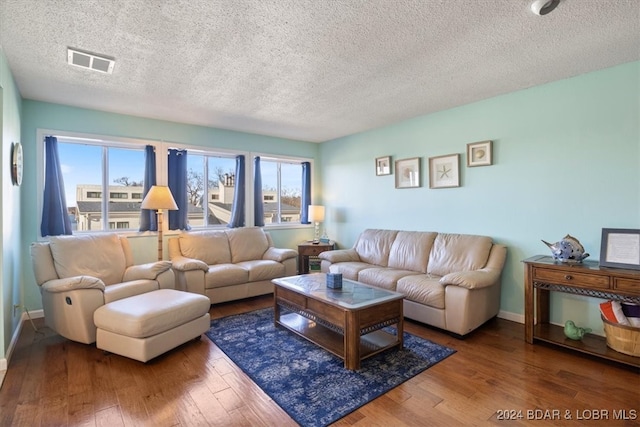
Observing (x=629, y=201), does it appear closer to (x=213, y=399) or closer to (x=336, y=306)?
→ (x=336, y=306)

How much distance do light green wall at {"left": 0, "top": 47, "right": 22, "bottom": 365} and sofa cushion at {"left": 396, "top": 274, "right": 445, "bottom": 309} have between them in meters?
3.38

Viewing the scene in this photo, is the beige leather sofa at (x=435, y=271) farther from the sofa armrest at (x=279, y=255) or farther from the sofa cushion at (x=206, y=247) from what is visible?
the sofa cushion at (x=206, y=247)

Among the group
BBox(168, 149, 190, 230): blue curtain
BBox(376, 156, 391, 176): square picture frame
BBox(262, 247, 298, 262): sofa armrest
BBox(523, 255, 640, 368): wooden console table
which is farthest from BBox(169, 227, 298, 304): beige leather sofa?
BBox(523, 255, 640, 368): wooden console table

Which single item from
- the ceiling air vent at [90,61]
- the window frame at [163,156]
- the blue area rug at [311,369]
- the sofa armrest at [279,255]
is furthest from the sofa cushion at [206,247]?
the ceiling air vent at [90,61]

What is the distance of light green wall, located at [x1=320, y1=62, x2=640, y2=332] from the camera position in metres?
2.75

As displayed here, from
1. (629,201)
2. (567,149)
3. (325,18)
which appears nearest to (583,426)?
(629,201)

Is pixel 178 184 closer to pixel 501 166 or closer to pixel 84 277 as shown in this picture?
pixel 84 277

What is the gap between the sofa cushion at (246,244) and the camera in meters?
4.55

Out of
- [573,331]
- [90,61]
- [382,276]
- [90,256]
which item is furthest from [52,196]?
[573,331]

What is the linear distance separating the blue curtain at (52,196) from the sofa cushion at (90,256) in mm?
489

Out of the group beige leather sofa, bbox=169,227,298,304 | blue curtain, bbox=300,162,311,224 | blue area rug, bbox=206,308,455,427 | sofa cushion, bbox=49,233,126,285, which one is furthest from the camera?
blue curtain, bbox=300,162,311,224

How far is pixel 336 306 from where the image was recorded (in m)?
2.49

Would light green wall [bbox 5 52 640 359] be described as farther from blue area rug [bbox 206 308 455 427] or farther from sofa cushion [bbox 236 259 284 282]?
blue area rug [bbox 206 308 455 427]

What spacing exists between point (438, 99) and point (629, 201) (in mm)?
1975
